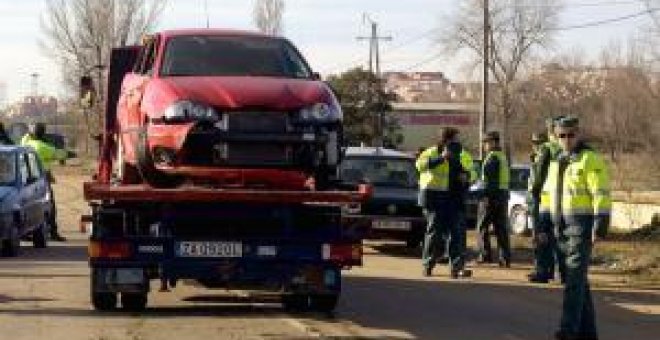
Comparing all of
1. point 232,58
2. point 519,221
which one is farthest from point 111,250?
point 519,221

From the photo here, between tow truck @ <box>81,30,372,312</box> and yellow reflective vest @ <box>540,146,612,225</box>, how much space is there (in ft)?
5.69

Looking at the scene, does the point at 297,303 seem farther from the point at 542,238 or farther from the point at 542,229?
the point at 542,229

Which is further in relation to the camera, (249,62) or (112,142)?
(112,142)

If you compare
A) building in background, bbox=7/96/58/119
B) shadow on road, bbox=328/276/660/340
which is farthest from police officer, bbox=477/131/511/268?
building in background, bbox=7/96/58/119

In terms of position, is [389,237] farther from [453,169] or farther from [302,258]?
[302,258]

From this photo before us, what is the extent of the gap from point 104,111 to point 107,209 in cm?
418

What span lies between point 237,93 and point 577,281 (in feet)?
11.1

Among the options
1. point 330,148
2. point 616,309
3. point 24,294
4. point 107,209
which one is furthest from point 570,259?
point 24,294

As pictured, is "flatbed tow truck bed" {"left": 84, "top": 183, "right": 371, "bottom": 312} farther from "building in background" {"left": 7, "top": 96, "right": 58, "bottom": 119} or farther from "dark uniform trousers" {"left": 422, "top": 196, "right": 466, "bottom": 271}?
"building in background" {"left": 7, "top": 96, "right": 58, "bottom": 119}

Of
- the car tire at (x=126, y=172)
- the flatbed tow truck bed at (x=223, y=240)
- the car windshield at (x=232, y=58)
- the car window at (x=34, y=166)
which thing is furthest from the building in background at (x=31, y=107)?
the flatbed tow truck bed at (x=223, y=240)

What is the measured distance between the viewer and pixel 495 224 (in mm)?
19266

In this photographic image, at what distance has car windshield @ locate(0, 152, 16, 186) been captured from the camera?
19.1 metres

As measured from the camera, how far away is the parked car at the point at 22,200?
18219mm

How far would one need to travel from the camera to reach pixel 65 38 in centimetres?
6925
